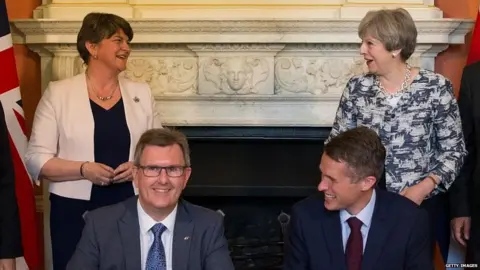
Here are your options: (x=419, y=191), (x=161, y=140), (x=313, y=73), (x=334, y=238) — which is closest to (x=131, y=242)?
(x=161, y=140)

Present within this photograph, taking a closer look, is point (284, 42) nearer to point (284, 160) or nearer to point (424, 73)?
point (284, 160)

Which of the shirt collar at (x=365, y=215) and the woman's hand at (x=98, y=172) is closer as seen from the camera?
the shirt collar at (x=365, y=215)

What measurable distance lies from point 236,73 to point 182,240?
1679mm

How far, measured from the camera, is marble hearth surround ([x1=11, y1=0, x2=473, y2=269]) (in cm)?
378

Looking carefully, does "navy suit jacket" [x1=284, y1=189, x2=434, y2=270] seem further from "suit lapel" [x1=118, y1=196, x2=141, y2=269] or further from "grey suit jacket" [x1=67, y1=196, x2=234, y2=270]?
"suit lapel" [x1=118, y1=196, x2=141, y2=269]

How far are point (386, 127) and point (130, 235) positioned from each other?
0.97 metres

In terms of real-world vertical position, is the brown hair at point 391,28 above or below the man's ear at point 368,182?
above

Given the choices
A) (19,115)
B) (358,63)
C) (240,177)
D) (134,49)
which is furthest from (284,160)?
(19,115)

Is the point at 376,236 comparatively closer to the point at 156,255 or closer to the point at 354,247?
the point at 354,247

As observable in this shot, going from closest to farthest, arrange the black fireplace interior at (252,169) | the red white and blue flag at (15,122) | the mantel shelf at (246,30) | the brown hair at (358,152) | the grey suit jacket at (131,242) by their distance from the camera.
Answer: the grey suit jacket at (131,242)
the brown hair at (358,152)
the red white and blue flag at (15,122)
the mantel shelf at (246,30)
the black fireplace interior at (252,169)

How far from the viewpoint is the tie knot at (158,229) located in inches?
88.4

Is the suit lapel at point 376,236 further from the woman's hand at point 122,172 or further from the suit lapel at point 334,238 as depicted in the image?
the woman's hand at point 122,172

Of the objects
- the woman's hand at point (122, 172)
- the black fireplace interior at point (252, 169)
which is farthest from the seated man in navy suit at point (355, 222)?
the black fireplace interior at point (252, 169)

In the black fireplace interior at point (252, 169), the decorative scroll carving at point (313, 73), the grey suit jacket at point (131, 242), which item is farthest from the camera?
the black fireplace interior at point (252, 169)
